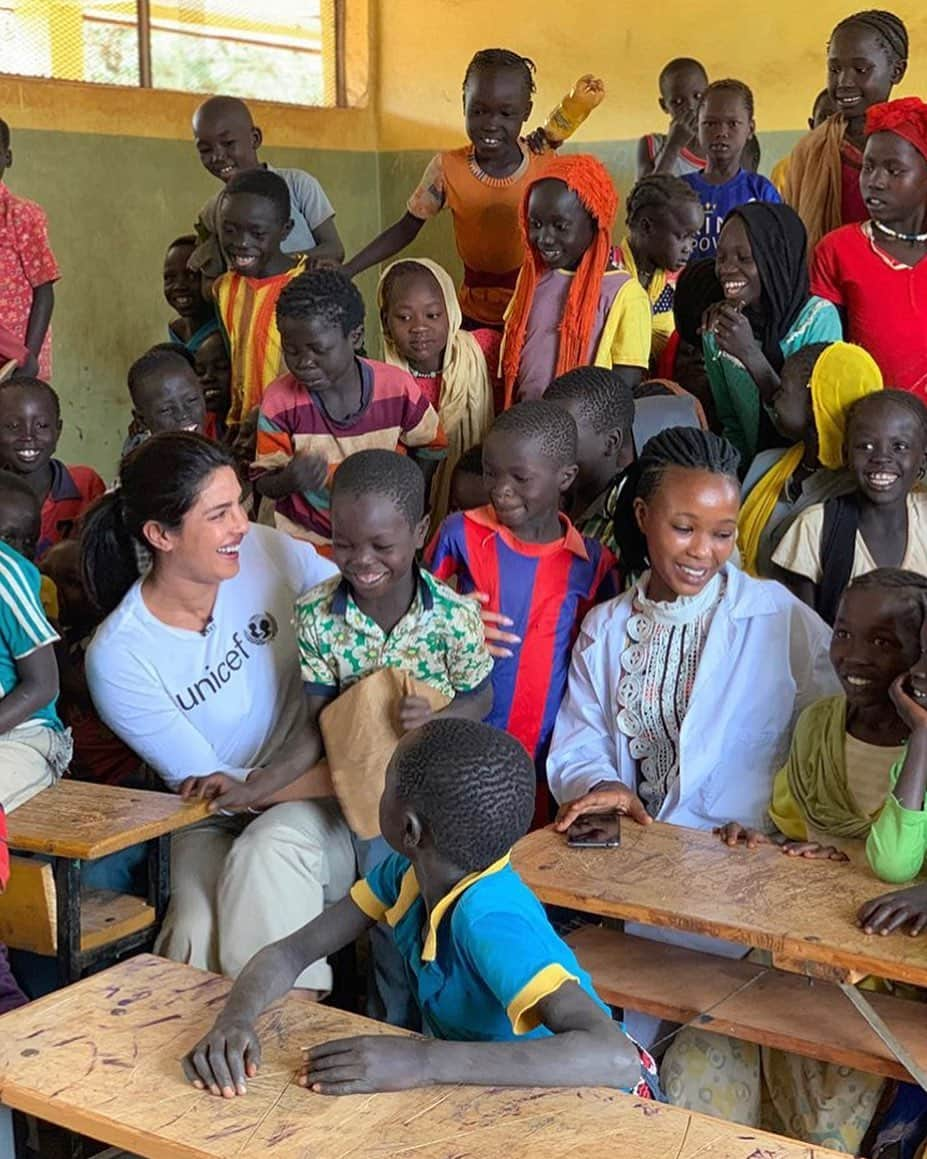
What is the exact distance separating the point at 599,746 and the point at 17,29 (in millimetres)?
5818

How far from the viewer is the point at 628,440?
4051 millimetres

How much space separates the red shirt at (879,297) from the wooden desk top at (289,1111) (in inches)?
108

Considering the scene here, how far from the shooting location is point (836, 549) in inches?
145

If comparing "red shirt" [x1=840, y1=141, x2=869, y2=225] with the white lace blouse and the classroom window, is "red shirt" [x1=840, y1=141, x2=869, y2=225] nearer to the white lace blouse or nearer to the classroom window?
the white lace blouse

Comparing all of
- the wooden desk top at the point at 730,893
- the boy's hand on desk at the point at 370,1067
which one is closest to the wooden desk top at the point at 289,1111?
the boy's hand on desk at the point at 370,1067

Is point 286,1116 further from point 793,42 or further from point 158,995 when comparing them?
point 793,42

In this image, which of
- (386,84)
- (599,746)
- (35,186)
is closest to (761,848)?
(599,746)

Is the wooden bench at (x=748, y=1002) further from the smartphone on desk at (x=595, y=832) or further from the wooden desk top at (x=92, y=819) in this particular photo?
the wooden desk top at (x=92, y=819)

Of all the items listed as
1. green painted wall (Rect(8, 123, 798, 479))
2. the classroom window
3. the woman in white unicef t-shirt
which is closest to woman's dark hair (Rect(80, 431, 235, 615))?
the woman in white unicef t-shirt

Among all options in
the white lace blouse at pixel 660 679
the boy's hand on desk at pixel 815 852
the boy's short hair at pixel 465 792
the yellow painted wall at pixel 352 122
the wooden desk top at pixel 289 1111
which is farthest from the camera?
the yellow painted wall at pixel 352 122

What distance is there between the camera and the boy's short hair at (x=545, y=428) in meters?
3.60

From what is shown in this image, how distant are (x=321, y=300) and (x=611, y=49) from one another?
4.65 metres

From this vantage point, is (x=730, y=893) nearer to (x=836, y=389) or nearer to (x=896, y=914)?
(x=896, y=914)

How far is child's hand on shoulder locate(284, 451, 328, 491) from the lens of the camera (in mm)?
4090
